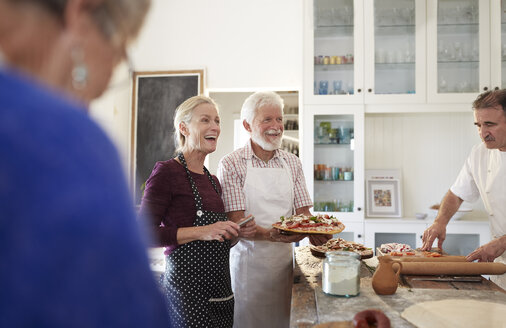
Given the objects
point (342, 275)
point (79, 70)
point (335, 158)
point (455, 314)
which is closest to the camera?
point (79, 70)

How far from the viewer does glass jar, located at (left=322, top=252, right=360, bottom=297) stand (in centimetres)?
142

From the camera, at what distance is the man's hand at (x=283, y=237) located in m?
2.10

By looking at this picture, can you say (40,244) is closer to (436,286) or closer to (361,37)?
(436,286)

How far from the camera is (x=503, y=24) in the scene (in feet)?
11.6

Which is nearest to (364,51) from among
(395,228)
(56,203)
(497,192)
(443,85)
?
(443,85)

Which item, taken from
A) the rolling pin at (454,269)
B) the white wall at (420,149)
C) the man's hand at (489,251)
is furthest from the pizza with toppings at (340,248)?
the white wall at (420,149)

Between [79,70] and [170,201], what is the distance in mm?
1419

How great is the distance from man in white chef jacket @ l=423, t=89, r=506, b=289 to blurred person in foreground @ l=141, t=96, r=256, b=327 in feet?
4.05

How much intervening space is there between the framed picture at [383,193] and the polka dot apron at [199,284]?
2.22 m

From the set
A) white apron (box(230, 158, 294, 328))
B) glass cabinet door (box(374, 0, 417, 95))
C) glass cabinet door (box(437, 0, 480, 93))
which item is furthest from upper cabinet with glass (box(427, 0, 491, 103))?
white apron (box(230, 158, 294, 328))

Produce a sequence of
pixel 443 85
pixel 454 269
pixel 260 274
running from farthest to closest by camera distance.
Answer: pixel 443 85 < pixel 260 274 < pixel 454 269

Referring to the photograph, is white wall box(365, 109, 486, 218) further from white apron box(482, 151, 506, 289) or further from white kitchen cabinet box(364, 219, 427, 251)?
white apron box(482, 151, 506, 289)

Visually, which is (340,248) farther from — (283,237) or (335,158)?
(335,158)

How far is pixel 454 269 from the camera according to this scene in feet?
5.69
